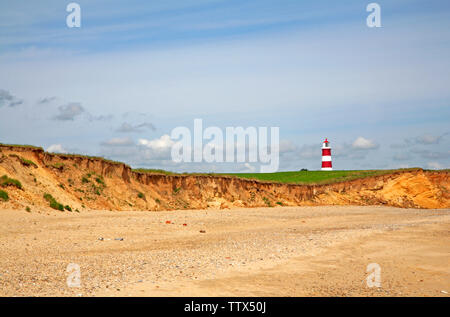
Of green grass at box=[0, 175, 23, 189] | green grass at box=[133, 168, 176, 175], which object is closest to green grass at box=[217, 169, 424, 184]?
green grass at box=[133, 168, 176, 175]

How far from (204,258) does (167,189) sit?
2042 cm

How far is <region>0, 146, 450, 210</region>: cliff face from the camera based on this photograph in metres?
23.7

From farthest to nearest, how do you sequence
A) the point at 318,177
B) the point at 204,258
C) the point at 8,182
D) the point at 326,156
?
the point at 326,156
the point at 318,177
the point at 8,182
the point at 204,258

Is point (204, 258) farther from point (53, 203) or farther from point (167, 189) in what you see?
point (167, 189)

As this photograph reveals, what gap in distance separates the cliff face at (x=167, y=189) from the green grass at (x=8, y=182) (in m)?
0.24

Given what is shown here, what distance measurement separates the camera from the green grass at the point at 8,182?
21.3m

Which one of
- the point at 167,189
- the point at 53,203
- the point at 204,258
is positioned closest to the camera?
the point at 204,258

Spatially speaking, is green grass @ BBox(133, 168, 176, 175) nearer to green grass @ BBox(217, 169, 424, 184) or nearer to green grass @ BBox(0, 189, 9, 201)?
green grass @ BBox(217, 169, 424, 184)

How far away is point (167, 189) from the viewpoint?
32.9 meters

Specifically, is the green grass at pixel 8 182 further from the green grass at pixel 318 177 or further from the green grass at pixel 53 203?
the green grass at pixel 318 177

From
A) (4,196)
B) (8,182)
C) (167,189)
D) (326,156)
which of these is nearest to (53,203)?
(8,182)

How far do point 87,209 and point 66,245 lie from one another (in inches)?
398
